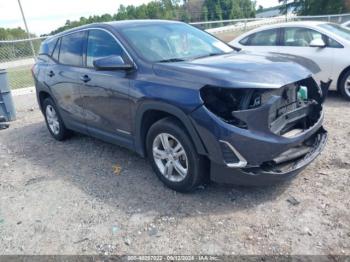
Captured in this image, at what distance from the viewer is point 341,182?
3971 mm

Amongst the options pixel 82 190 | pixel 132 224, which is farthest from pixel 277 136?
pixel 82 190

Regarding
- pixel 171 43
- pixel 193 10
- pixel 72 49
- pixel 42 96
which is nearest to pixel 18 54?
pixel 42 96

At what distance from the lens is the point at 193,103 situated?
3.52m

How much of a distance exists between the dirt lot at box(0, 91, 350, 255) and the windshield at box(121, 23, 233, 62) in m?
1.49

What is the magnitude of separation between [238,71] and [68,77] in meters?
2.76

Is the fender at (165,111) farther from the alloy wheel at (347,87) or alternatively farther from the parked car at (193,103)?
the alloy wheel at (347,87)

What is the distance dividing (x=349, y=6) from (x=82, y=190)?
30.4 metres

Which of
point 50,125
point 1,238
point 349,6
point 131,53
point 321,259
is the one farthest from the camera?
point 349,6

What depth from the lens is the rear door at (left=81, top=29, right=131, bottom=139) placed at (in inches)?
171

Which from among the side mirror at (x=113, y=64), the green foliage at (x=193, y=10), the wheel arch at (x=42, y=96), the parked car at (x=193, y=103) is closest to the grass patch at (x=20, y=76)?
the wheel arch at (x=42, y=96)

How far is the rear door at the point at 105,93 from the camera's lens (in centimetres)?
436

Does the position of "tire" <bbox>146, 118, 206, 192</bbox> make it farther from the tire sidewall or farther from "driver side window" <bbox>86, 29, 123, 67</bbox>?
the tire sidewall

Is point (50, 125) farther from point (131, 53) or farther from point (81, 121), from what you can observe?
point (131, 53)

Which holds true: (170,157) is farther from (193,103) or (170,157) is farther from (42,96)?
(42,96)
